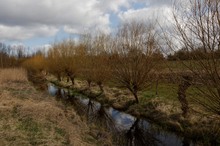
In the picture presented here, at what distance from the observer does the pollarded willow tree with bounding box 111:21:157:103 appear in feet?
62.7

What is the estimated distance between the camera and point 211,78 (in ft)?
23.3

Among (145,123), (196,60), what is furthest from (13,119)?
(196,60)

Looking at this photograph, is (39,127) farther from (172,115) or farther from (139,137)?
(172,115)

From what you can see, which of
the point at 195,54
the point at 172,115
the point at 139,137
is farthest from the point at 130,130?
the point at 195,54

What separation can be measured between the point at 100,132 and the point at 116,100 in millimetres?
8735

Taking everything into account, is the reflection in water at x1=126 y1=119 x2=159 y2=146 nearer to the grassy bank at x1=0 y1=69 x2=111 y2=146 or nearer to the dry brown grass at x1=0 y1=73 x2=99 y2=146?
the grassy bank at x1=0 y1=69 x2=111 y2=146

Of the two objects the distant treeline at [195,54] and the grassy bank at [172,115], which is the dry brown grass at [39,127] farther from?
the distant treeline at [195,54]

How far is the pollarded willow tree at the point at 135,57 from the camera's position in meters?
19.1

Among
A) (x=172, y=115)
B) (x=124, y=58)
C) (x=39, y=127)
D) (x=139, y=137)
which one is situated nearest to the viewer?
(x=39, y=127)

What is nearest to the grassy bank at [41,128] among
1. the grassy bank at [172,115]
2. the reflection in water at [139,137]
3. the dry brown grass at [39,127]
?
the dry brown grass at [39,127]

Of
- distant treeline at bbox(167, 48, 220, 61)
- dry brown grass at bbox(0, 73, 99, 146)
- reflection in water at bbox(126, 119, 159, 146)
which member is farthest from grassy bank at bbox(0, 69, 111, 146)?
distant treeline at bbox(167, 48, 220, 61)

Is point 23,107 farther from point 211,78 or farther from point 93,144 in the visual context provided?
point 211,78

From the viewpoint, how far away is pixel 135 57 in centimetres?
1950

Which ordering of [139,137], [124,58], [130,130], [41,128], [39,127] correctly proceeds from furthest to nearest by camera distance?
[124,58] < [130,130] < [139,137] < [39,127] < [41,128]
